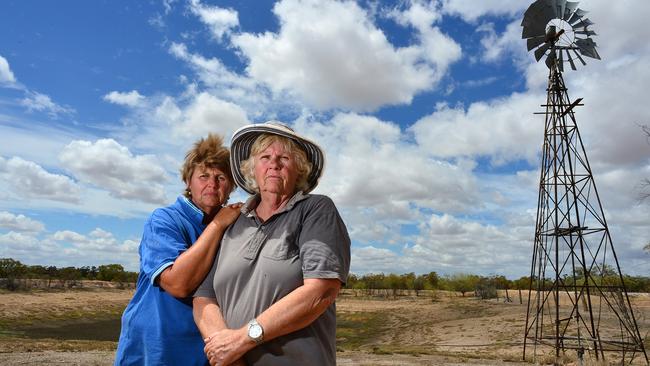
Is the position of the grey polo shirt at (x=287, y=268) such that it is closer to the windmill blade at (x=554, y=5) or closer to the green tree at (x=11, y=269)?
the windmill blade at (x=554, y=5)

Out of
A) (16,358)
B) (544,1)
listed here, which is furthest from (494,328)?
(16,358)

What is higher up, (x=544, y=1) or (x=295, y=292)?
(x=544, y=1)

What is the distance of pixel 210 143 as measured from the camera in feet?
8.61

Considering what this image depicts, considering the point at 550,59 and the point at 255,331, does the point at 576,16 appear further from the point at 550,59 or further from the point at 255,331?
the point at 255,331

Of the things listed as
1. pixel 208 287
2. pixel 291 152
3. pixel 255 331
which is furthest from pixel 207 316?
pixel 291 152

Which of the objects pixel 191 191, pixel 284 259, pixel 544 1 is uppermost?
pixel 544 1

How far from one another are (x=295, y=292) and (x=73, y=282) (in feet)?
205

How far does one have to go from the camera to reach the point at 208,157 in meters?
2.56

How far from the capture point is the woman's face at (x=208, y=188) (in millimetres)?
2564

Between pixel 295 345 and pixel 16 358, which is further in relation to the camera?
pixel 16 358

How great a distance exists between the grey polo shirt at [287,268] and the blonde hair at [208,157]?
0.53 metres

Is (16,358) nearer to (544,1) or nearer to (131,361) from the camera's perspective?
(131,361)

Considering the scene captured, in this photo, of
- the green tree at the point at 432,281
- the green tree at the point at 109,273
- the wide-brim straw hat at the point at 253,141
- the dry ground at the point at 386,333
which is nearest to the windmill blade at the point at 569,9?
the dry ground at the point at 386,333

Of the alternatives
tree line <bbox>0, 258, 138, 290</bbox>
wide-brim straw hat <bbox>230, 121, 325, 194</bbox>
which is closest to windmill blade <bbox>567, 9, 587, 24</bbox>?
wide-brim straw hat <bbox>230, 121, 325, 194</bbox>
